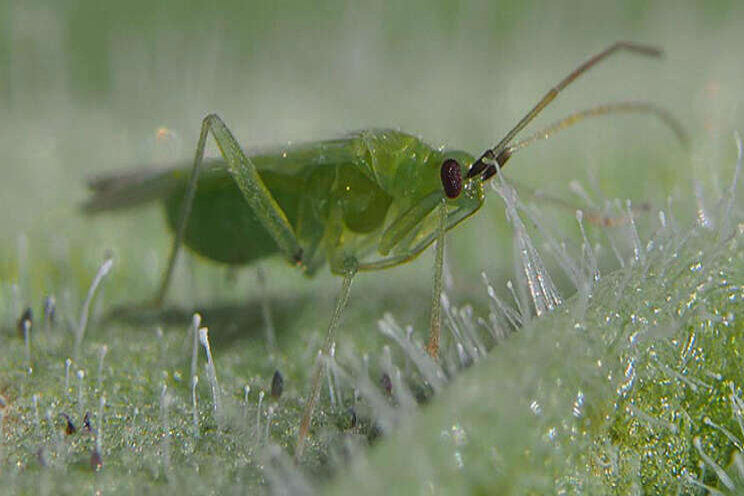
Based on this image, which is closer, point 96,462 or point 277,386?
point 96,462

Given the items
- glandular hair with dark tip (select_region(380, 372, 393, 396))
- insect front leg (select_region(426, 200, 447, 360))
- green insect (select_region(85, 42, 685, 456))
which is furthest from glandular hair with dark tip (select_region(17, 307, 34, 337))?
insect front leg (select_region(426, 200, 447, 360))

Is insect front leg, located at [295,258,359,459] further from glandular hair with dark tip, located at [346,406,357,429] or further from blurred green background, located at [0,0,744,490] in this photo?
blurred green background, located at [0,0,744,490]

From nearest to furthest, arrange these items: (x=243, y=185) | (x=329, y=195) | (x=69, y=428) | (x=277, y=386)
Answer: (x=69, y=428)
(x=277, y=386)
(x=243, y=185)
(x=329, y=195)

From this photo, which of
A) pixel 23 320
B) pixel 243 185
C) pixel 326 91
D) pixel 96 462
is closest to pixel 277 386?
pixel 96 462

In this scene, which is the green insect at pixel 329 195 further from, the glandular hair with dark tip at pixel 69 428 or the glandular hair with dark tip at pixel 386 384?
the glandular hair with dark tip at pixel 69 428

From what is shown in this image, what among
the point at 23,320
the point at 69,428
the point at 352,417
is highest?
the point at 352,417

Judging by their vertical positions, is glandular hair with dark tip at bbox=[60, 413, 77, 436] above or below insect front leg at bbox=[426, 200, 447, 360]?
below

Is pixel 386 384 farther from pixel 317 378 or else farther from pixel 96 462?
pixel 96 462
